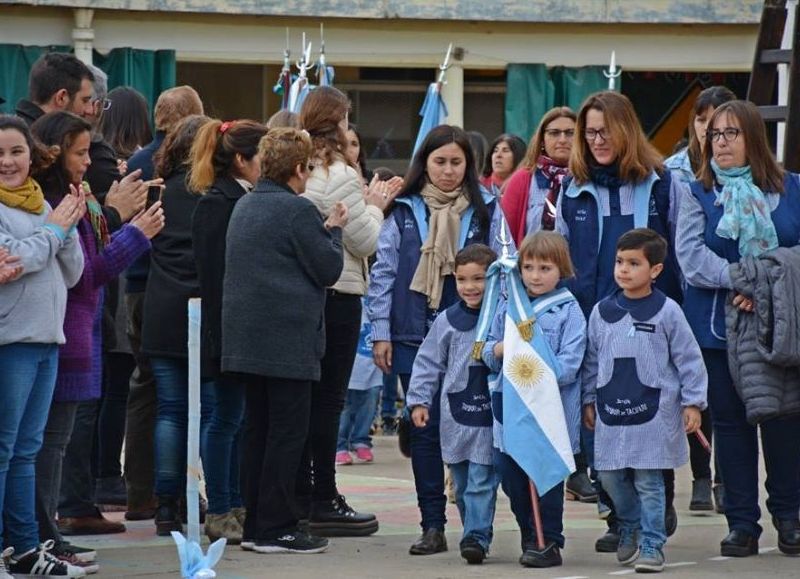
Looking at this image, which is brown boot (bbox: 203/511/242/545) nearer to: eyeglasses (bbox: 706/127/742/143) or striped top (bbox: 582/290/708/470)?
striped top (bbox: 582/290/708/470)

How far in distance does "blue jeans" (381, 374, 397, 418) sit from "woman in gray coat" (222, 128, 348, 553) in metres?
6.77

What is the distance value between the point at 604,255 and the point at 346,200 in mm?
1270

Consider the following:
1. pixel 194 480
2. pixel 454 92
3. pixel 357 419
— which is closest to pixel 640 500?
pixel 194 480

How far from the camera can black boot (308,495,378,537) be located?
870 cm

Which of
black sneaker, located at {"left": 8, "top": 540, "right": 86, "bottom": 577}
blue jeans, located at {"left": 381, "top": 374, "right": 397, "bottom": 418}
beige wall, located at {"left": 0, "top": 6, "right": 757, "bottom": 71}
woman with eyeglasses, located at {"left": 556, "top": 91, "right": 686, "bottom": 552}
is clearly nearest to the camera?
black sneaker, located at {"left": 8, "top": 540, "right": 86, "bottom": 577}

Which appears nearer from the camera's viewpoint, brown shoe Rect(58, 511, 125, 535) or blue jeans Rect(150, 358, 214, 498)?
blue jeans Rect(150, 358, 214, 498)

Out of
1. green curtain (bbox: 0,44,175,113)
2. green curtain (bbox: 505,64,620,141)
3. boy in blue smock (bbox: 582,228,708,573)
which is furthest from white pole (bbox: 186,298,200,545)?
green curtain (bbox: 505,64,620,141)

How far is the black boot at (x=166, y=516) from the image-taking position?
8.46 metres

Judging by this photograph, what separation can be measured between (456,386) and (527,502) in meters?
0.62

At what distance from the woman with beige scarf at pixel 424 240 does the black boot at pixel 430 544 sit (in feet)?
2.03

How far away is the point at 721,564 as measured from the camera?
7.85 metres

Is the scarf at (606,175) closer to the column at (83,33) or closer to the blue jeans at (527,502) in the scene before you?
the blue jeans at (527,502)

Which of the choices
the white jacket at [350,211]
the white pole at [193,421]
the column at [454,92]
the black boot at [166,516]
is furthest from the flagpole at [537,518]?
the column at [454,92]

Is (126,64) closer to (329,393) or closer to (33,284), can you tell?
(329,393)
